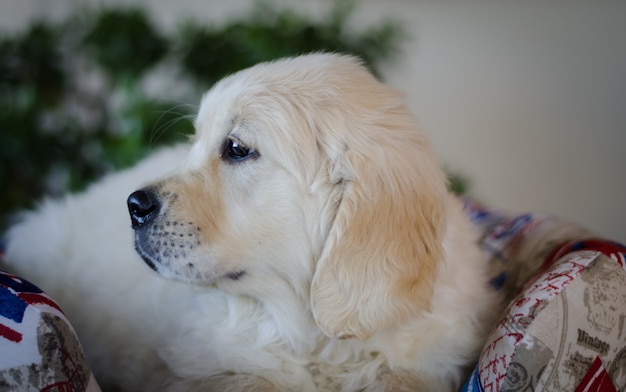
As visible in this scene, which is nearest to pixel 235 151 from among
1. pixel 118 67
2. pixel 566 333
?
pixel 566 333

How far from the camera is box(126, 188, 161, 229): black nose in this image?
1.39 m

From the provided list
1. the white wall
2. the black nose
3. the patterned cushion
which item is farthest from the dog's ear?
the white wall

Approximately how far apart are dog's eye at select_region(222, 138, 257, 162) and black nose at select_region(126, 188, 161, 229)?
197 millimetres

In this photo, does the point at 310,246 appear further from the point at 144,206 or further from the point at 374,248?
the point at 144,206

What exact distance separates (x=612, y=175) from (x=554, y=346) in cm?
291

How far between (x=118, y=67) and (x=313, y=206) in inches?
75.8

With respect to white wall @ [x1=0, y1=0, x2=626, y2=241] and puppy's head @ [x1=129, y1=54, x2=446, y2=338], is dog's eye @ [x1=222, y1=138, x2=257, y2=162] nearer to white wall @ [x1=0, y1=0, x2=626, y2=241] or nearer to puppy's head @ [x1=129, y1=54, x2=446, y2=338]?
puppy's head @ [x1=129, y1=54, x2=446, y2=338]

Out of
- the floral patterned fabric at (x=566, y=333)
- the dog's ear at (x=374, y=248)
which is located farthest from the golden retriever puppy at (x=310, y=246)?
the floral patterned fabric at (x=566, y=333)

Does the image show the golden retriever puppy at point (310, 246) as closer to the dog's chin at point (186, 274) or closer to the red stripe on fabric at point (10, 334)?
the dog's chin at point (186, 274)

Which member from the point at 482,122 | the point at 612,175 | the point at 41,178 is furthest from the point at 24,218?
the point at 612,175

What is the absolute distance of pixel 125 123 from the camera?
10.0ft

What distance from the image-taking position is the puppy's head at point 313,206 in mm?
1344

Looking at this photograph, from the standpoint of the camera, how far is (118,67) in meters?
2.94

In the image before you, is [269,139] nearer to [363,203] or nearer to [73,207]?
[363,203]
